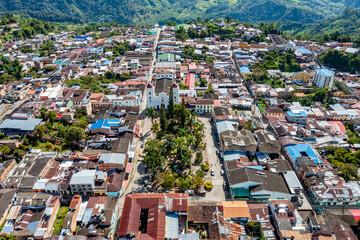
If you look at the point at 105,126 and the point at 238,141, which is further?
the point at 105,126

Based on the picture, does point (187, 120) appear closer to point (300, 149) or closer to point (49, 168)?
point (300, 149)

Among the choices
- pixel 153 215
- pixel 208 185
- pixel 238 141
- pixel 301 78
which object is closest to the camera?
pixel 153 215

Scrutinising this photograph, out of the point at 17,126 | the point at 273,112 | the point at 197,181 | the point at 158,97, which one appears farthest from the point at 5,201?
the point at 273,112

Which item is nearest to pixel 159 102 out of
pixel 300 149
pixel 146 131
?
pixel 146 131

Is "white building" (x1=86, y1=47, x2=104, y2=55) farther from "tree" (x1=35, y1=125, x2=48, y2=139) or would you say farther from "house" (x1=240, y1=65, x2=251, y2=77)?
"house" (x1=240, y1=65, x2=251, y2=77)

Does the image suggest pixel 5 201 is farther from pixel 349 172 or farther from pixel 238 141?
pixel 349 172

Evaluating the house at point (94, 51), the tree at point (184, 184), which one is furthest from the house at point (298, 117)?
the house at point (94, 51)

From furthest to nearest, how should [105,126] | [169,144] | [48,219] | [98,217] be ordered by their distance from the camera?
[105,126] < [169,144] < [48,219] < [98,217]

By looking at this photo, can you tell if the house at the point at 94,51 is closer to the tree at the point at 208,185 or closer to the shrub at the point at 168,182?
the shrub at the point at 168,182
